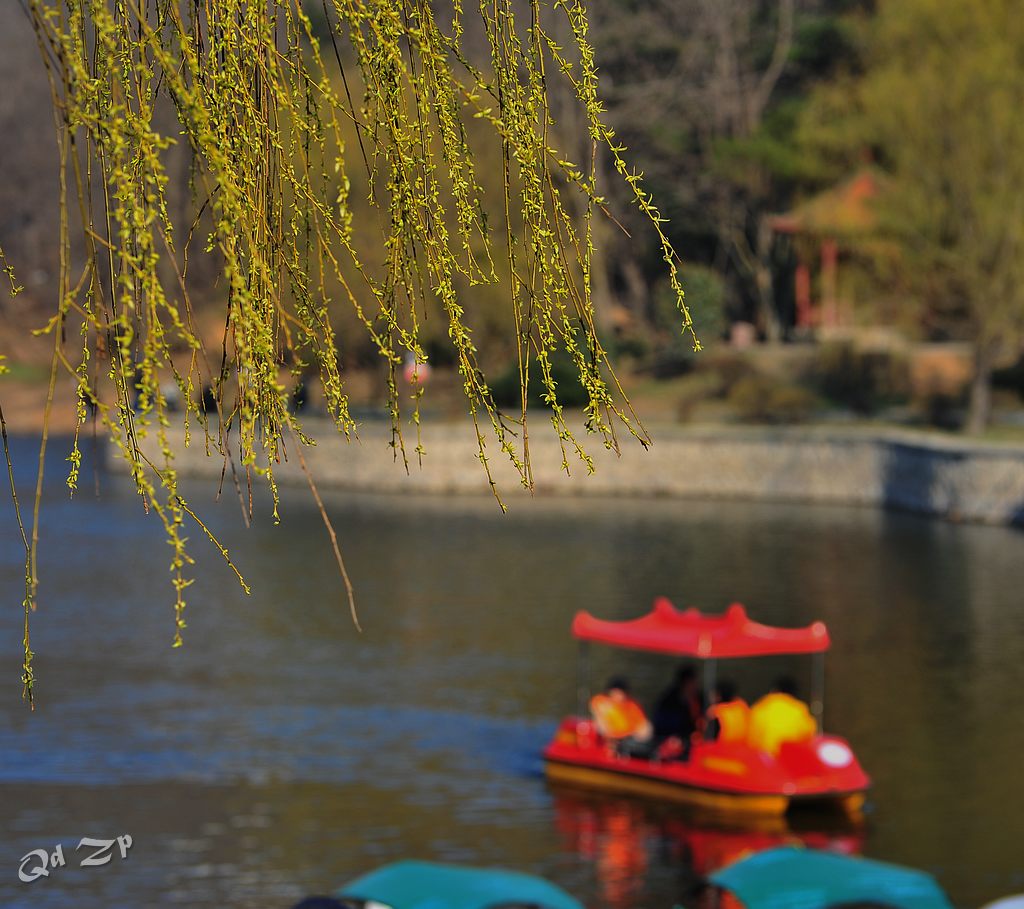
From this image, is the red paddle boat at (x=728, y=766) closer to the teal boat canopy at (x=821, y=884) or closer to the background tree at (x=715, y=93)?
the teal boat canopy at (x=821, y=884)

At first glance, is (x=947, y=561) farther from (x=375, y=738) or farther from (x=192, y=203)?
(x=192, y=203)

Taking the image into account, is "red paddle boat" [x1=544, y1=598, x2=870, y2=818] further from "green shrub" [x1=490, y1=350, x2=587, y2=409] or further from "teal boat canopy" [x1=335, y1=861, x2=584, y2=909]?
"green shrub" [x1=490, y1=350, x2=587, y2=409]

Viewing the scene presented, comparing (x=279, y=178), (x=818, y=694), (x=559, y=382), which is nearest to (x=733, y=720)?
(x=818, y=694)

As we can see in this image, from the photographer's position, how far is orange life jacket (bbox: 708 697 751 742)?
17641 millimetres

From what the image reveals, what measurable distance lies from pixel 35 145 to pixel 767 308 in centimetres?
3727

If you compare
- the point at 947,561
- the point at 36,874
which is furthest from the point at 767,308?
the point at 36,874

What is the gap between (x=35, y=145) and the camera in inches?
3162

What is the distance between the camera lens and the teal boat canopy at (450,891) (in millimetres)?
11688

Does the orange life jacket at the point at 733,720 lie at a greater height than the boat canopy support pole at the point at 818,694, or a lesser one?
greater

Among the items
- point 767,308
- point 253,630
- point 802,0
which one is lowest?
point 253,630

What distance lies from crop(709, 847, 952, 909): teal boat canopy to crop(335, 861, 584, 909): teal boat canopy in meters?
1.23

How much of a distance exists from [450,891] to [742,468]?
34.4m

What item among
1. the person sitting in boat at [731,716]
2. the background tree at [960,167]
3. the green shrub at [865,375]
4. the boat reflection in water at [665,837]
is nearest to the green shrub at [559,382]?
the green shrub at [865,375]

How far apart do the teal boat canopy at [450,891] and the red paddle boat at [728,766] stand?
223 inches
